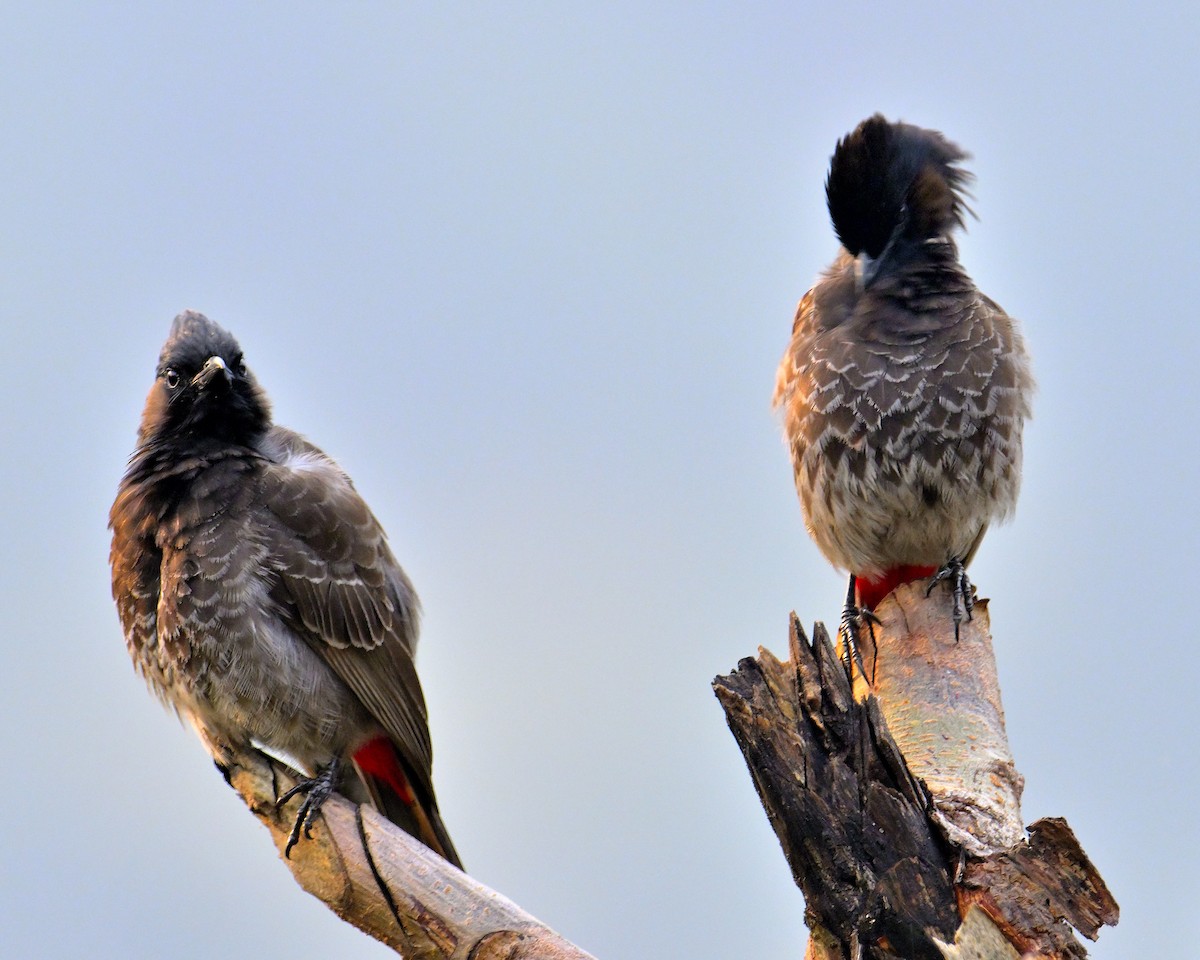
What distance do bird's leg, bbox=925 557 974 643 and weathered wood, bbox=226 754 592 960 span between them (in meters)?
2.38

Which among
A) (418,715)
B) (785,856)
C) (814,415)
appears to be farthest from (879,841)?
(814,415)

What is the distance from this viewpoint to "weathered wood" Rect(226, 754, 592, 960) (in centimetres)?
466

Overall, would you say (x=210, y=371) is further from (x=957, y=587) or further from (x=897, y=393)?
(x=957, y=587)

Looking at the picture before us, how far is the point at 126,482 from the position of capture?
6.35m

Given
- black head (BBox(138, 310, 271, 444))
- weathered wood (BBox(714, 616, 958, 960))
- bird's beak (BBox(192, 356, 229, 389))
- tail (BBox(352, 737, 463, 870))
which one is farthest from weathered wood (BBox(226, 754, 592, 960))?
bird's beak (BBox(192, 356, 229, 389))

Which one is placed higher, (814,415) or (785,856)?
(814,415)

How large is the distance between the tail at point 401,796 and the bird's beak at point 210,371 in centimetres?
172

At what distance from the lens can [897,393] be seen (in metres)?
6.77

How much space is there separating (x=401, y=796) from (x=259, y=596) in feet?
3.62

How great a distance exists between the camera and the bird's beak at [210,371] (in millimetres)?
6203

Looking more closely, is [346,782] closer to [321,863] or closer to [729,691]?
[321,863]

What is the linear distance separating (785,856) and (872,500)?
8.74ft

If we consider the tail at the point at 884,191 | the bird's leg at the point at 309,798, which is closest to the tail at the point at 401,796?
the bird's leg at the point at 309,798

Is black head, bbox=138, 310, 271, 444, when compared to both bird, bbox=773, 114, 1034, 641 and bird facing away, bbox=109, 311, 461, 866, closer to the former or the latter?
bird facing away, bbox=109, 311, 461, 866
